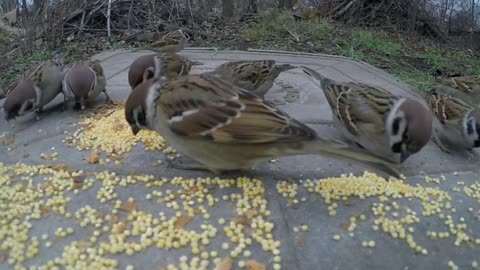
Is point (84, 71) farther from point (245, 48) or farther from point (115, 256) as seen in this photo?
point (245, 48)

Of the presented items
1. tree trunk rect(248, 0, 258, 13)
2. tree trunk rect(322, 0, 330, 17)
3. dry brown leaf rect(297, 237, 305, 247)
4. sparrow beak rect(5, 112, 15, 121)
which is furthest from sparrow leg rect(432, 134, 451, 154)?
tree trunk rect(248, 0, 258, 13)

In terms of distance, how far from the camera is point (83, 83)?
11.5 feet

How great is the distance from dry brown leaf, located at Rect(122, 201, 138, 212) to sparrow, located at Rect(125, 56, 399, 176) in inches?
15.1

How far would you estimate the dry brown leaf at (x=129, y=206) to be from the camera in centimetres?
221

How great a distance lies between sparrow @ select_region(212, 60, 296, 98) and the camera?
3.65 m

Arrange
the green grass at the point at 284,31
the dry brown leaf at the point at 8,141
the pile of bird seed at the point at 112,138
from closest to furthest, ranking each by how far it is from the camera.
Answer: the pile of bird seed at the point at 112,138 → the dry brown leaf at the point at 8,141 → the green grass at the point at 284,31

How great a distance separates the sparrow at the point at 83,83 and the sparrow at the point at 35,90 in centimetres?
11

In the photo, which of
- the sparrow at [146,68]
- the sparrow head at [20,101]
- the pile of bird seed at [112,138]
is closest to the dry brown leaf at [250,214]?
the pile of bird seed at [112,138]

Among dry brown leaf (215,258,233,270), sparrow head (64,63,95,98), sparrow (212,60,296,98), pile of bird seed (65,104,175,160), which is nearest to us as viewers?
dry brown leaf (215,258,233,270)

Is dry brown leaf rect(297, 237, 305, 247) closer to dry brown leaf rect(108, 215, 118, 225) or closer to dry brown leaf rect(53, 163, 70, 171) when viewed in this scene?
dry brown leaf rect(108, 215, 118, 225)

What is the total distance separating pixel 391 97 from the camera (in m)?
2.91

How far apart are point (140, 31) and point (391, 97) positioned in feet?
16.3

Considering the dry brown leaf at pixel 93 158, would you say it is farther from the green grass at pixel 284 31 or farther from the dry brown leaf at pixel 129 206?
the green grass at pixel 284 31

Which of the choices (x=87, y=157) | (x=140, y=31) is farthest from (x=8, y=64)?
(x=87, y=157)
